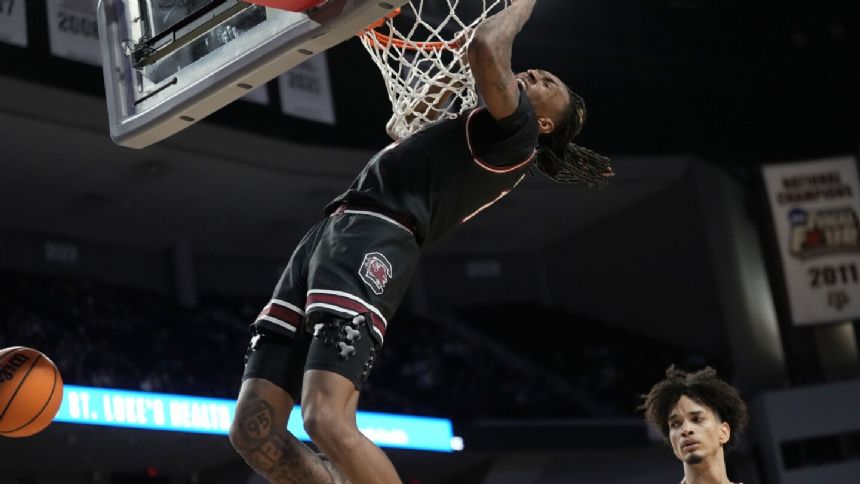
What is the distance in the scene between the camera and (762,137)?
52.7ft

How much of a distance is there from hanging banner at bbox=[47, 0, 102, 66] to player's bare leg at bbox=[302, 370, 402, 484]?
8374 millimetres

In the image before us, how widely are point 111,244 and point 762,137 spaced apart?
8262 mm

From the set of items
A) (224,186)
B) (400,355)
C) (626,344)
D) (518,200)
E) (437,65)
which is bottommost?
(626,344)

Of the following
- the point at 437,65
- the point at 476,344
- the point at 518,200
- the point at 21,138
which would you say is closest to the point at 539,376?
the point at 476,344

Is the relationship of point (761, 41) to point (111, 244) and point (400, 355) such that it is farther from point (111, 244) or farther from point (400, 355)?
Result: point (111, 244)

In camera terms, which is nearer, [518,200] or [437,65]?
[437,65]

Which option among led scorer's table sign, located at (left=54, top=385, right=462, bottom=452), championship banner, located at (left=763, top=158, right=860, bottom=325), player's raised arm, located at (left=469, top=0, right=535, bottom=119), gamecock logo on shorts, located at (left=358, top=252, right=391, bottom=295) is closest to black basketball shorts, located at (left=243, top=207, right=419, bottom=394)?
gamecock logo on shorts, located at (left=358, top=252, right=391, bottom=295)

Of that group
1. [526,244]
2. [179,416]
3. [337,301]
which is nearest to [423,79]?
[337,301]

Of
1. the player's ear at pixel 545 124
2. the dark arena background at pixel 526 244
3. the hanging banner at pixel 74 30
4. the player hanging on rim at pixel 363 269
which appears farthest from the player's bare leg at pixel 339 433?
the hanging banner at pixel 74 30

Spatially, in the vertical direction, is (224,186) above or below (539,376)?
above

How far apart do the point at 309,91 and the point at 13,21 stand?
3150mm

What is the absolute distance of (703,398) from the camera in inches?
190

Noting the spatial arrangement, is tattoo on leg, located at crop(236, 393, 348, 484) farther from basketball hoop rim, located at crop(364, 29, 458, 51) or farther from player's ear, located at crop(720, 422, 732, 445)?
player's ear, located at crop(720, 422, 732, 445)

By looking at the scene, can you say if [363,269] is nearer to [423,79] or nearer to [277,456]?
[277,456]
